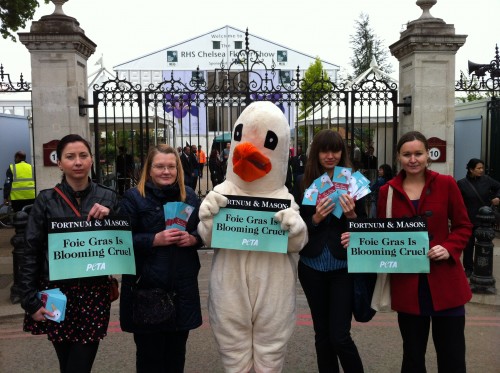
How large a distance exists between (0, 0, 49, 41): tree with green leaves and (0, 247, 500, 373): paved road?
653 centimetres

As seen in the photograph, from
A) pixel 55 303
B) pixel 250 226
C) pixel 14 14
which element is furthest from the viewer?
pixel 14 14

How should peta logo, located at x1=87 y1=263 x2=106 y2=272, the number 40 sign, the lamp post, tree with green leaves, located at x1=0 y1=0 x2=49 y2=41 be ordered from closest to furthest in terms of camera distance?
1. peta logo, located at x1=87 y1=263 x2=106 y2=272
2. the lamp post
3. the number 40 sign
4. tree with green leaves, located at x1=0 y1=0 x2=49 y2=41

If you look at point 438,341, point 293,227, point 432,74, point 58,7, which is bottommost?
point 438,341

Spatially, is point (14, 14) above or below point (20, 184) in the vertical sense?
above

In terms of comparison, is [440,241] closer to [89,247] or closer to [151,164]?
[151,164]

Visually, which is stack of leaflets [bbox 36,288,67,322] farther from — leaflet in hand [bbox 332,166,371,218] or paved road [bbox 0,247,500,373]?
leaflet in hand [bbox 332,166,371,218]

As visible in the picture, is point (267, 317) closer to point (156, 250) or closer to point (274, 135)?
point (156, 250)

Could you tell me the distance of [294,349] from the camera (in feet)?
15.0

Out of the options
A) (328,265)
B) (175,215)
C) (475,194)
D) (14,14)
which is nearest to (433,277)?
(328,265)

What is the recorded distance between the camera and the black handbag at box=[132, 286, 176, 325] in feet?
9.89

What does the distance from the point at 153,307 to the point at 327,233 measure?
1212mm

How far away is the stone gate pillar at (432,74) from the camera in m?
8.27

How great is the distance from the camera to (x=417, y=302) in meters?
3.03

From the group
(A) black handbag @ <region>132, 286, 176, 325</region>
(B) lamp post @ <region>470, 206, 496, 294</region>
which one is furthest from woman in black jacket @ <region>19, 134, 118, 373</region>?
(B) lamp post @ <region>470, 206, 496, 294</region>
